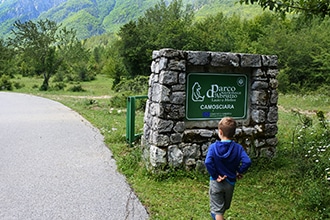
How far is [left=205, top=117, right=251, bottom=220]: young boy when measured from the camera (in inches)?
128

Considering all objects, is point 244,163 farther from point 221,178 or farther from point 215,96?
point 215,96

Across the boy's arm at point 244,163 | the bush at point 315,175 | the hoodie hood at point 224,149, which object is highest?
the hoodie hood at point 224,149

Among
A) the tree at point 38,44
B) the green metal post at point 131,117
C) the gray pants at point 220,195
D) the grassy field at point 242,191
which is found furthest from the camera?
the tree at point 38,44

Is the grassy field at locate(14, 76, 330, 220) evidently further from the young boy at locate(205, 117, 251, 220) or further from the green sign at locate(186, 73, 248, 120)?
the green sign at locate(186, 73, 248, 120)

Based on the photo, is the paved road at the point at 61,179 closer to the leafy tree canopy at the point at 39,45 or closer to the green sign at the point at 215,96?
the green sign at the point at 215,96

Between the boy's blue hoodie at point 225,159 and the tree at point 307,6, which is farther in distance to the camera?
the tree at point 307,6

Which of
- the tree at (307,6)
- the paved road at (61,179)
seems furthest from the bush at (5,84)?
the tree at (307,6)

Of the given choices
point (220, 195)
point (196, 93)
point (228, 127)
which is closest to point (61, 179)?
point (196, 93)

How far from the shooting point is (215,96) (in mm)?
5570

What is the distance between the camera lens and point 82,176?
546cm

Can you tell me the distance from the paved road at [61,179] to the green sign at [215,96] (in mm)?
1668

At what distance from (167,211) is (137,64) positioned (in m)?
27.8

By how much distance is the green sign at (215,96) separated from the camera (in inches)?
214

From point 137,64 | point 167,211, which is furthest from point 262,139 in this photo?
point 137,64
